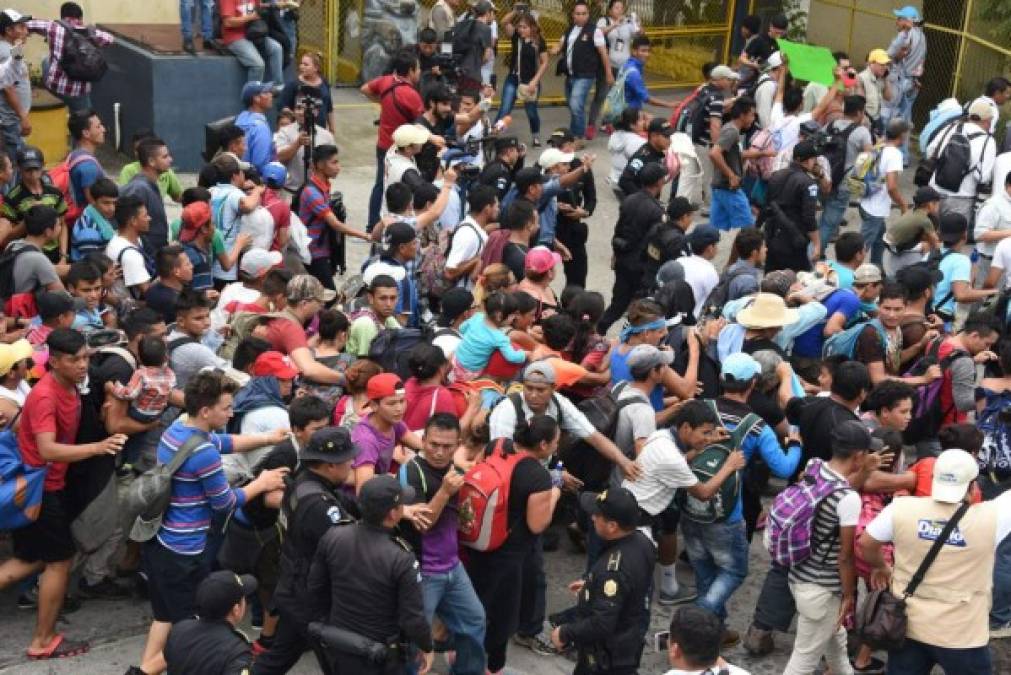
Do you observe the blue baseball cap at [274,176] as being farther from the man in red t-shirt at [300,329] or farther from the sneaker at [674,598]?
the sneaker at [674,598]

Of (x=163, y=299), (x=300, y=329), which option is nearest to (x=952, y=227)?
(x=300, y=329)

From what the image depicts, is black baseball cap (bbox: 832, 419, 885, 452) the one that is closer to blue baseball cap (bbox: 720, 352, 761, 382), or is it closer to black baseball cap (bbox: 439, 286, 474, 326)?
blue baseball cap (bbox: 720, 352, 761, 382)

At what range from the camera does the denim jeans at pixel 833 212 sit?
13188 millimetres

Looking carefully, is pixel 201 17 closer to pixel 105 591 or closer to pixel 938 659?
pixel 105 591

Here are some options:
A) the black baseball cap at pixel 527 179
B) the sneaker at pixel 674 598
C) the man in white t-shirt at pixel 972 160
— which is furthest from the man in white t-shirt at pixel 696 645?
the man in white t-shirt at pixel 972 160

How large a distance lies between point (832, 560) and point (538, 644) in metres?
1.73

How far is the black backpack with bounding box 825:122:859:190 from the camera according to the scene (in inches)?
506

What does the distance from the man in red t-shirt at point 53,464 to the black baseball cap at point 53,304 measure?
81 centimetres

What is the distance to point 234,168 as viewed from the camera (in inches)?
397

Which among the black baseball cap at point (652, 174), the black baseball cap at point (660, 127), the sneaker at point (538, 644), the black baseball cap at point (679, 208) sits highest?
the black baseball cap at point (660, 127)

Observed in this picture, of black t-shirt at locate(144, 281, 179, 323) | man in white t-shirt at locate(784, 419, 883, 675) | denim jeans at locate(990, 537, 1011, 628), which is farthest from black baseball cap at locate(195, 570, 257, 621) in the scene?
denim jeans at locate(990, 537, 1011, 628)

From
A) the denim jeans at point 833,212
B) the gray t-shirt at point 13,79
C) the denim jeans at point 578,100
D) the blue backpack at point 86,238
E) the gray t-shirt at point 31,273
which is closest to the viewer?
the gray t-shirt at point 31,273

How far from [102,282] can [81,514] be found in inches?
79.2

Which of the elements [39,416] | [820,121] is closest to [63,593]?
[39,416]
